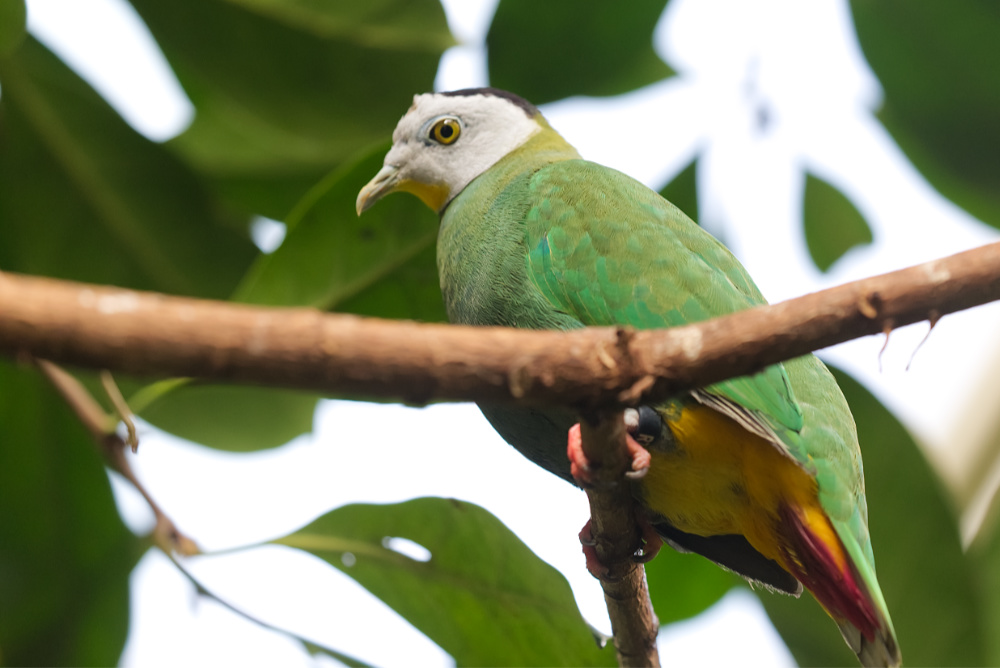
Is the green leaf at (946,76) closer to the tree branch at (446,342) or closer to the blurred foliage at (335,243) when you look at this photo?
the blurred foliage at (335,243)

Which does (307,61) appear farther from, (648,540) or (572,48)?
(648,540)

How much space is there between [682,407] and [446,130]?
1.32 m

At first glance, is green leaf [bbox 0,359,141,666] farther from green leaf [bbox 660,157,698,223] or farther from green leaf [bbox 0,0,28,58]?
green leaf [bbox 660,157,698,223]

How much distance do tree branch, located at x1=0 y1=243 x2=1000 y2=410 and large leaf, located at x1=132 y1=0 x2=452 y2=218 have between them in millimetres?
1690

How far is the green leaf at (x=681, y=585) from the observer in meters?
2.47

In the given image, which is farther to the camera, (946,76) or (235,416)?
(235,416)

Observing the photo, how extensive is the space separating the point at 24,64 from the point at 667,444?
6.99 feet

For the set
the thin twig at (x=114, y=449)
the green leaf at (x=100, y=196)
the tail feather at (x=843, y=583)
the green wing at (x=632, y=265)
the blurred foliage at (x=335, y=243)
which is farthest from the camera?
the green leaf at (x=100, y=196)

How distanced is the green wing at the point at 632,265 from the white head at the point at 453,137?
0.52 metres

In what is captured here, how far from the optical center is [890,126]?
2633 mm

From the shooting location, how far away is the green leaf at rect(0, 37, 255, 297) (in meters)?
2.59

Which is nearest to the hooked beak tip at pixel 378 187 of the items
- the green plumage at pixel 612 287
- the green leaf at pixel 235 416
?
the green plumage at pixel 612 287

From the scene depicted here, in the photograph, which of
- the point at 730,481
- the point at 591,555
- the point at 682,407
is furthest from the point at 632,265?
the point at 591,555

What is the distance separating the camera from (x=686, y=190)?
2643 millimetres
